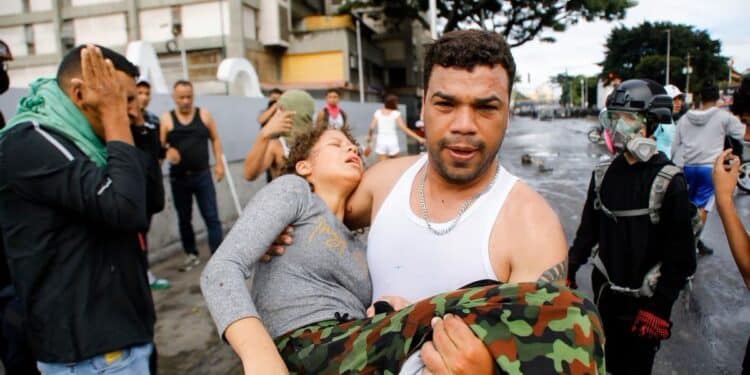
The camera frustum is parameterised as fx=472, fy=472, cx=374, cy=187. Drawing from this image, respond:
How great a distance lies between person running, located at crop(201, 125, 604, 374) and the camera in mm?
1054

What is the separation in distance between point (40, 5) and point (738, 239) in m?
37.9

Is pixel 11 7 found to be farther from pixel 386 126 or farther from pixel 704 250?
pixel 704 250

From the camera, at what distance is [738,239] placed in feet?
6.65

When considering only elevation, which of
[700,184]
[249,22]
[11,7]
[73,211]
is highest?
[11,7]

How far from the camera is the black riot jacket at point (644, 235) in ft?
7.73

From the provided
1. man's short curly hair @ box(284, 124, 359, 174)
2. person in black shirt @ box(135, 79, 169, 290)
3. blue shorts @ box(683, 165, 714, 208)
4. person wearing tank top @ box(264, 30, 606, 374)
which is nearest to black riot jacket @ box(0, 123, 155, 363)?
person in black shirt @ box(135, 79, 169, 290)

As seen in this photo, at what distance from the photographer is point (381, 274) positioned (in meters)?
1.74


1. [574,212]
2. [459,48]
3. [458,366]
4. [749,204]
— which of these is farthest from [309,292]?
[749,204]

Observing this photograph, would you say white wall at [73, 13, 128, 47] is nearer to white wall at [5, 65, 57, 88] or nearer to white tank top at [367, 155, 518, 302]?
white wall at [5, 65, 57, 88]

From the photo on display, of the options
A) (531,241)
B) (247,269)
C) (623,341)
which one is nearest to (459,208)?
(531,241)

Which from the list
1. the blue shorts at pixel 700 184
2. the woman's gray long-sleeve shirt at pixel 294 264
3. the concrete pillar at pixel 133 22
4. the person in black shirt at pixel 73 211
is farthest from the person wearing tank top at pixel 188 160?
the concrete pillar at pixel 133 22

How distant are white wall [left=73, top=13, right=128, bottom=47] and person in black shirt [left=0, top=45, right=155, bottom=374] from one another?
1224 inches

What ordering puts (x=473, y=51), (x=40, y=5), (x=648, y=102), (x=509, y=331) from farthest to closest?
(x=40, y=5), (x=648, y=102), (x=473, y=51), (x=509, y=331)

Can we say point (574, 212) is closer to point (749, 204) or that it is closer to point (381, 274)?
point (749, 204)
